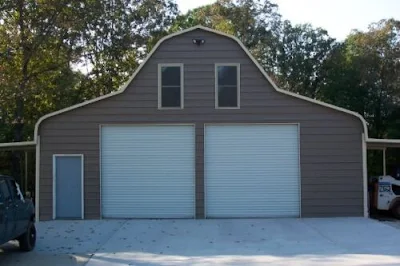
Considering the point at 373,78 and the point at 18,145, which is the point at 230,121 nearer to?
the point at 18,145

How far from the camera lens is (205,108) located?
17.8 meters

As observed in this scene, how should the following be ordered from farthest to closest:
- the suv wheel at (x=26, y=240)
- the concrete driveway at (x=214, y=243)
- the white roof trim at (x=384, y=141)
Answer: the white roof trim at (x=384, y=141) → the suv wheel at (x=26, y=240) → the concrete driveway at (x=214, y=243)

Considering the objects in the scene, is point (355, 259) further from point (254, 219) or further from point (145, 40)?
point (145, 40)

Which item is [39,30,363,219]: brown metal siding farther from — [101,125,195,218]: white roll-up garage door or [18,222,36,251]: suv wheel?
[18,222,36,251]: suv wheel

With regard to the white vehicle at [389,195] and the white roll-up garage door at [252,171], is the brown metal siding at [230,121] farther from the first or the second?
the white vehicle at [389,195]

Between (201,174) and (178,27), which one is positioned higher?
(178,27)

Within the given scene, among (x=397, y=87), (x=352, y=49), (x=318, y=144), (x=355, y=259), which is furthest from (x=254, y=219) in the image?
(x=352, y=49)

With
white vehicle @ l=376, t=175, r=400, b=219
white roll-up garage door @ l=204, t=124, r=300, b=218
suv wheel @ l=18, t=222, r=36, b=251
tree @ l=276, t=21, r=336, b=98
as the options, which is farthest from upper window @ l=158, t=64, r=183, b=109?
tree @ l=276, t=21, r=336, b=98

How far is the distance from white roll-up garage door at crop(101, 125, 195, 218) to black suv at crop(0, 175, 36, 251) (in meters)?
5.63

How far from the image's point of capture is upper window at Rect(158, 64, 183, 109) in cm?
1788

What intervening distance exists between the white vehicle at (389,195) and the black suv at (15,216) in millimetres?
12244

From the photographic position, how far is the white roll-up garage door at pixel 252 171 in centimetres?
1781

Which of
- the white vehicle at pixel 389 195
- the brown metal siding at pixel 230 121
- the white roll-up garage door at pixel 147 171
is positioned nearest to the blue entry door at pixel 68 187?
the brown metal siding at pixel 230 121

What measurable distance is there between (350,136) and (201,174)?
4849mm
